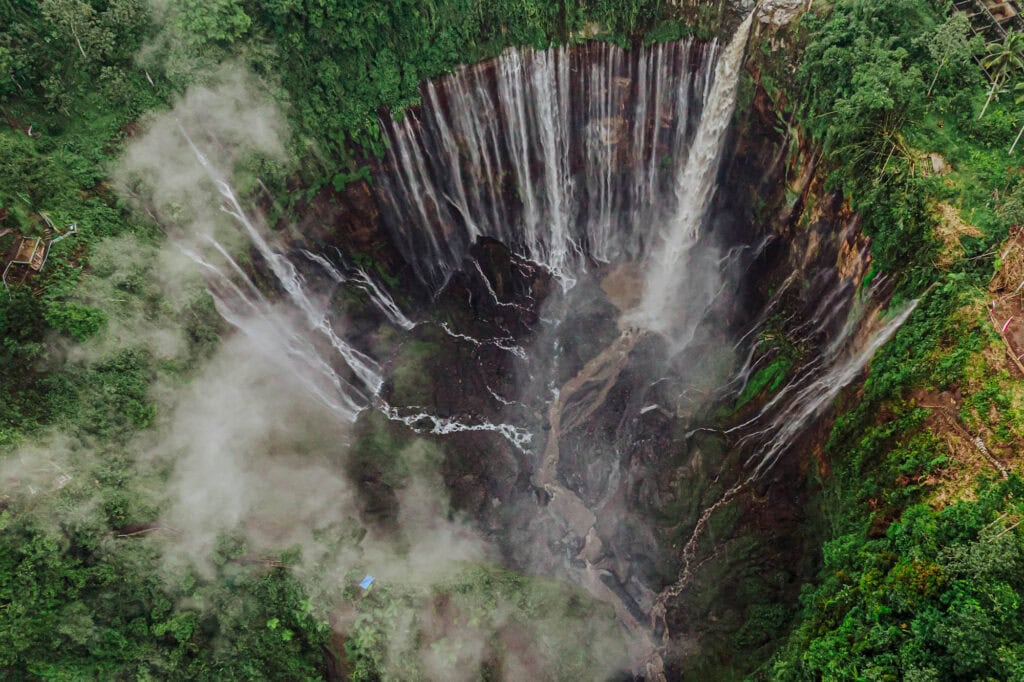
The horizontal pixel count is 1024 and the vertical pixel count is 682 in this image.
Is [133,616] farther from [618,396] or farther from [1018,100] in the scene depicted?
[1018,100]

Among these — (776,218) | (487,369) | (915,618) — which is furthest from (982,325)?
(487,369)

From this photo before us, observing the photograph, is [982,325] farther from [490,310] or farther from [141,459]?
[141,459]

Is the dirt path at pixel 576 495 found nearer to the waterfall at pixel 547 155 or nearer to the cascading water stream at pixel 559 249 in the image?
the cascading water stream at pixel 559 249

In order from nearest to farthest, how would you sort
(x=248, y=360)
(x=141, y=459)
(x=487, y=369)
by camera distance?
(x=141, y=459)
(x=248, y=360)
(x=487, y=369)

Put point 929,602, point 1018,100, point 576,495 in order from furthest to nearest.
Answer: point 576,495 → point 1018,100 → point 929,602

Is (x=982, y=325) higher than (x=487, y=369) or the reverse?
higher

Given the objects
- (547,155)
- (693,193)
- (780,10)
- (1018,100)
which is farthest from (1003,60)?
(547,155)
